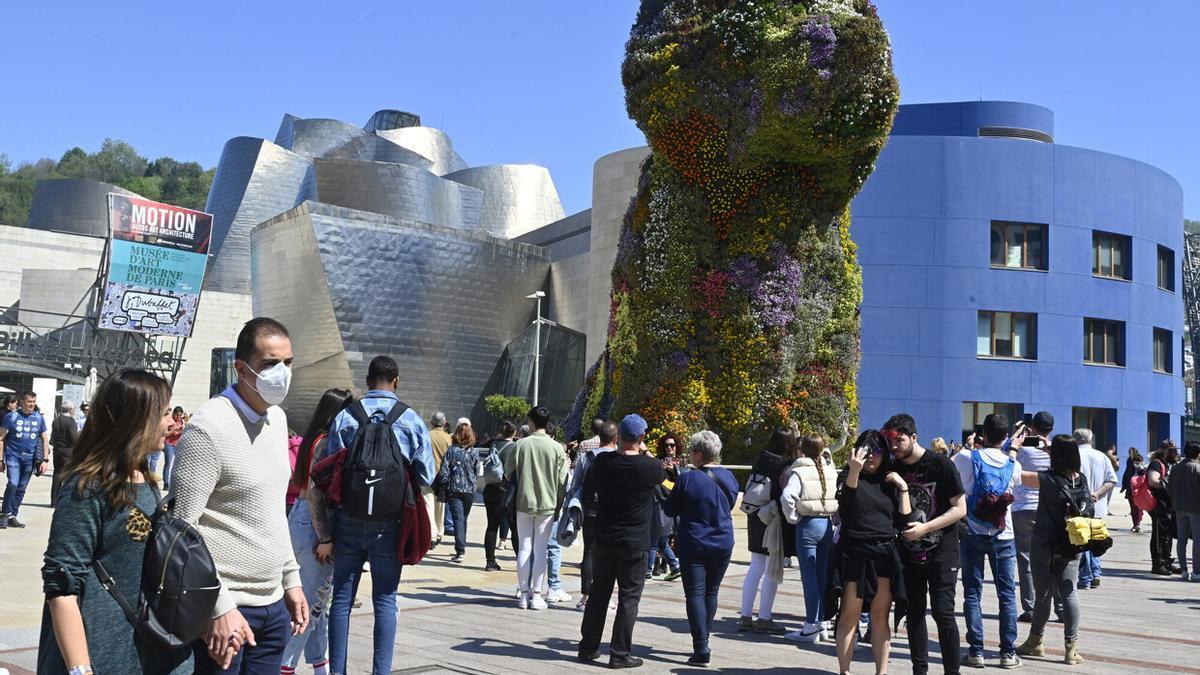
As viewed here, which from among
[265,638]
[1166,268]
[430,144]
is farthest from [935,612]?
[430,144]

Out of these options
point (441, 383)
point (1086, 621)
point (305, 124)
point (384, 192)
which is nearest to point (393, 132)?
point (305, 124)

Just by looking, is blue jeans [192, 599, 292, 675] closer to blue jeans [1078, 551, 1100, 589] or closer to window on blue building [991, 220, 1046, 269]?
A: blue jeans [1078, 551, 1100, 589]

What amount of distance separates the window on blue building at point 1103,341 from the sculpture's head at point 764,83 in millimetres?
17874

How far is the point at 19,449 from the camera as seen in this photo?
1396cm

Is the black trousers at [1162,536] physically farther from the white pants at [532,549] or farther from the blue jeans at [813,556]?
the white pants at [532,549]

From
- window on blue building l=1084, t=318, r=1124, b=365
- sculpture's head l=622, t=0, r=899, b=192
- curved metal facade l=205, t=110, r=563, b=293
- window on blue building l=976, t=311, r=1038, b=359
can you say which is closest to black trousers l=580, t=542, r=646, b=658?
sculpture's head l=622, t=0, r=899, b=192

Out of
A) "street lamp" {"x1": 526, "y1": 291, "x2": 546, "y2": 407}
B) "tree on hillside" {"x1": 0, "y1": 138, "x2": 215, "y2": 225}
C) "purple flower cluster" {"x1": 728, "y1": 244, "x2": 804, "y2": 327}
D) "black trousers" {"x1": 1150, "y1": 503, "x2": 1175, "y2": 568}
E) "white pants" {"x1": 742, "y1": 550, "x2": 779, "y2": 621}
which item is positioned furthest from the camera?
"tree on hillside" {"x1": 0, "y1": 138, "x2": 215, "y2": 225}

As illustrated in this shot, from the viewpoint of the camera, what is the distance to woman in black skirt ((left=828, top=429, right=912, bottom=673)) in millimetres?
6020

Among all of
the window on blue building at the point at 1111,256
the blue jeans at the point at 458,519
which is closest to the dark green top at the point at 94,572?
the blue jeans at the point at 458,519

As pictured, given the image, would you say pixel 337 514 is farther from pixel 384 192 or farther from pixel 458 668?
pixel 384 192

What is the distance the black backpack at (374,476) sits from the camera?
5262 millimetres

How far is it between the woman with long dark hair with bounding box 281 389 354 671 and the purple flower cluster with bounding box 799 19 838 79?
37.3ft

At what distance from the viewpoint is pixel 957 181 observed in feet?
100

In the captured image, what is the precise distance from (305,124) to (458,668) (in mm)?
68647
